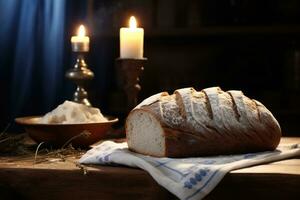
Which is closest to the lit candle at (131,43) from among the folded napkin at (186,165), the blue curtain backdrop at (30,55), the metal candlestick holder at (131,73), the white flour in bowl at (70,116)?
the metal candlestick holder at (131,73)

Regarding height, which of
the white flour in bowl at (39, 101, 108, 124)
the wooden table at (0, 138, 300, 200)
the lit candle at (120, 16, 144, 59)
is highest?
the lit candle at (120, 16, 144, 59)

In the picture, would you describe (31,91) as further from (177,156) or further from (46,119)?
(177,156)

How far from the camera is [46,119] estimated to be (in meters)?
1.19

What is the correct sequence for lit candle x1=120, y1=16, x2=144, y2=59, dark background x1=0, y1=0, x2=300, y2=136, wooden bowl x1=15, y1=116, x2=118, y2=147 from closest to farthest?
wooden bowl x1=15, y1=116, x2=118, y2=147
lit candle x1=120, y1=16, x2=144, y2=59
dark background x1=0, y1=0, x2=300, y2=136

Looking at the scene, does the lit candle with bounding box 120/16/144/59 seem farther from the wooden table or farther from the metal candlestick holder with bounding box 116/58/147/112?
the wooden table

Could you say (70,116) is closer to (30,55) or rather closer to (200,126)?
(200,126)

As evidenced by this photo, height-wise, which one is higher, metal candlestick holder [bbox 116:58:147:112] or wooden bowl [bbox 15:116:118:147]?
metal candlestick holder [bbox 116:58:147:112]

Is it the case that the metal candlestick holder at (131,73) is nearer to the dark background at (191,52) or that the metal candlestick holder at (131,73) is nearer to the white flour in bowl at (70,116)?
the white flour in bowl at (70,116)

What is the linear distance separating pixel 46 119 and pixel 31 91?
92 cm

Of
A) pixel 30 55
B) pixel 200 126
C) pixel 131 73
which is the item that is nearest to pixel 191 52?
pixel 30 55

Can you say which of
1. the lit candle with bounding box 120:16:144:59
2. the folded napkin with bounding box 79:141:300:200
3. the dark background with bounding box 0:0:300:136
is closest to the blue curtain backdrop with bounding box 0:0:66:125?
the dark background with bounding box 0:0:300:136

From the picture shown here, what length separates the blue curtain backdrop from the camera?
1976 millimetres

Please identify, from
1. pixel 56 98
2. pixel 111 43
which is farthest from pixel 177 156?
pixel 111 43

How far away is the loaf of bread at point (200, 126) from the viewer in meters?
1.00
